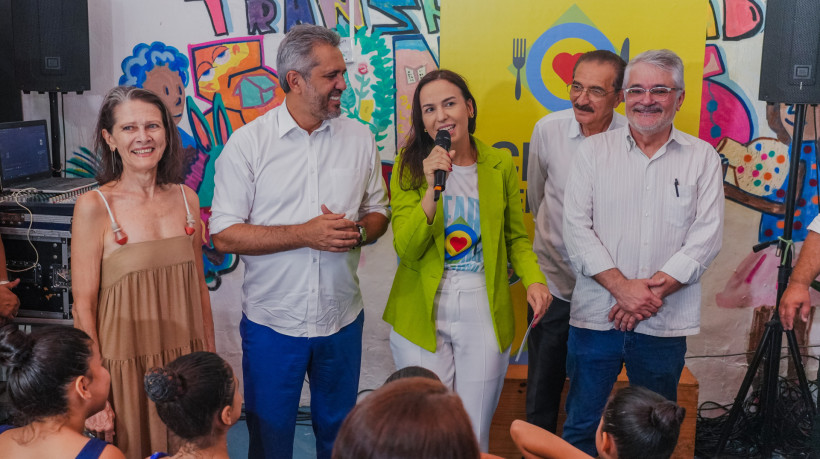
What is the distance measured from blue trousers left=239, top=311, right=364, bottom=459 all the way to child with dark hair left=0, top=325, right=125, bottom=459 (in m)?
0.78

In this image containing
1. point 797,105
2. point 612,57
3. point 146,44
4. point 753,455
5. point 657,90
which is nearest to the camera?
point 657,90

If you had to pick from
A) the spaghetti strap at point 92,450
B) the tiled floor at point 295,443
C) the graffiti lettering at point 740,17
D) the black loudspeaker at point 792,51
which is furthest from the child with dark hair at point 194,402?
the graffiti lettering at point 740,17

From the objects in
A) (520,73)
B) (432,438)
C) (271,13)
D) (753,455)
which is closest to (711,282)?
(753,455)

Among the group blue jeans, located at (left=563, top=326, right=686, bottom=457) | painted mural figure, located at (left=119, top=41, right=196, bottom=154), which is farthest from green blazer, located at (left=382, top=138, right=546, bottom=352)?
painted mural figure, located at (left=119, top=41, right=196, bottom=154)

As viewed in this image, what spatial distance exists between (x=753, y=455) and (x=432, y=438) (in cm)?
316

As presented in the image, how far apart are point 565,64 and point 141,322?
7.86ft

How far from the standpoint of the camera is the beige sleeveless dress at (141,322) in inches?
103

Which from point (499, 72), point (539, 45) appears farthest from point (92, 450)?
point (539, 45)

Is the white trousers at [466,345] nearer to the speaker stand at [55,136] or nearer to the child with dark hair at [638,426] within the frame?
the child with dark hair at [638,426]

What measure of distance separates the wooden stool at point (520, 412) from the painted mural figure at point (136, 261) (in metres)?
1.56

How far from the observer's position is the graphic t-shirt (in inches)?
110

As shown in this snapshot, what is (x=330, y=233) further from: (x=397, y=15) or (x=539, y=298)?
(x=397, y=15)

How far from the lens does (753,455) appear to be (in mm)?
3850

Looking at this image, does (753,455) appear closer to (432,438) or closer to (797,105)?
(797,105)
